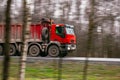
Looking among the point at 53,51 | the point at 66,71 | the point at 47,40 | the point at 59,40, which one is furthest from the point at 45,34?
the point at 66,71

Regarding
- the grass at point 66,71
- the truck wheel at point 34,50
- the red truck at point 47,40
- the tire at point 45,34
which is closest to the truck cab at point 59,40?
the red truck at point 47,40

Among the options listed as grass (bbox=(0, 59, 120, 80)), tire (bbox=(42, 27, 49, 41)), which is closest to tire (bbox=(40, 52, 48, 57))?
tire (bbox=(42, 27, 49, 41))

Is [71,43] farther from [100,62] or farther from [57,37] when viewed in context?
[100,62]

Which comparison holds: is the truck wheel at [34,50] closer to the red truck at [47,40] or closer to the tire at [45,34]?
the red truck at [47,40]

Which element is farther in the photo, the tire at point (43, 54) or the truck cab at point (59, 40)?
the tire at point (43, 54)

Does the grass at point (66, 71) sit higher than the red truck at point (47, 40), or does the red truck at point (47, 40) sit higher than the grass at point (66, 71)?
the red truck at point (47, 40)

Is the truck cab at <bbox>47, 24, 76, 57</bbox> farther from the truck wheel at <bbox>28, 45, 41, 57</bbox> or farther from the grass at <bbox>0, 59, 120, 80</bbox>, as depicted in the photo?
A: the grass at <bbox>0, 59, 120, 80</bbox>

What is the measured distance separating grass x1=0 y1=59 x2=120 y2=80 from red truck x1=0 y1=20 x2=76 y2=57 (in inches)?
141

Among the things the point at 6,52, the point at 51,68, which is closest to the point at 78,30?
the point at 51,68

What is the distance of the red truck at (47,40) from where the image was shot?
25766 mm

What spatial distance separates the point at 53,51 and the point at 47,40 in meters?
0.99

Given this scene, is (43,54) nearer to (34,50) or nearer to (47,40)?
(34,50)

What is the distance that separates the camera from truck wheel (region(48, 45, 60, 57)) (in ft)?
84.8

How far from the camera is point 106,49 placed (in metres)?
35.0
